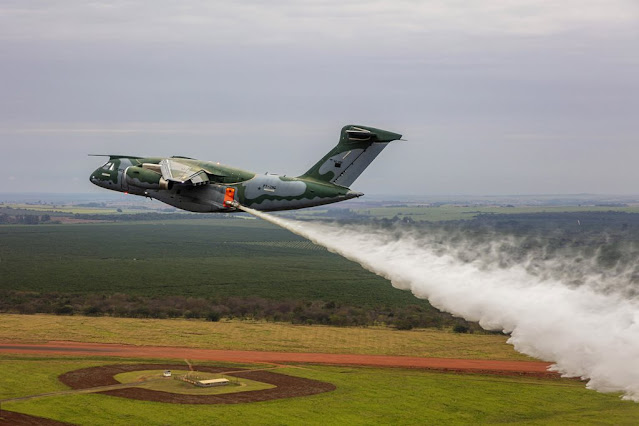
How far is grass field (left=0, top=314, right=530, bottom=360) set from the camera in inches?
4417

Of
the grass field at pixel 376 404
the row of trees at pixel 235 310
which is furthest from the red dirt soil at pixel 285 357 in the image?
the row of trees at pixel 235 310

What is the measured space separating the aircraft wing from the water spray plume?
6.58m

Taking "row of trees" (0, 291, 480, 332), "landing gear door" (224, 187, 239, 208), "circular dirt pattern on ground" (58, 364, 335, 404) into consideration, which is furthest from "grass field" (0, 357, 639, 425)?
"landing gear door" (224, 187, 239, 208)

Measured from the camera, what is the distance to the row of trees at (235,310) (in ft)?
431

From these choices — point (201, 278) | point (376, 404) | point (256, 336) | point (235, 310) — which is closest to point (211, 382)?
point (376, 404)

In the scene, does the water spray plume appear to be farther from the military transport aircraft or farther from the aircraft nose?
the aircraft nose

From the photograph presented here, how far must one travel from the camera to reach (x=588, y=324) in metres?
59.4

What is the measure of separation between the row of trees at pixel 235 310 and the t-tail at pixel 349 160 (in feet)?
248

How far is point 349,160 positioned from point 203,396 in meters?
46.8

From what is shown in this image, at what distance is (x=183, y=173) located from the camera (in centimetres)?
5262

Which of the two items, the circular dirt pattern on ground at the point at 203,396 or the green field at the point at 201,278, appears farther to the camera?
the green field at the point at 201,278

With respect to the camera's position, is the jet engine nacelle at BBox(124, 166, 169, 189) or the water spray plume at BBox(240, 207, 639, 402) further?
the water spray plume at BBox(240, 207, 639, 402)

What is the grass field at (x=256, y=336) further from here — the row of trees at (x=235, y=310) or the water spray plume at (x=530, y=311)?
the water spray plume at (x=530, y=311)

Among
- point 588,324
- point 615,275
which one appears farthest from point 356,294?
point 588,324
